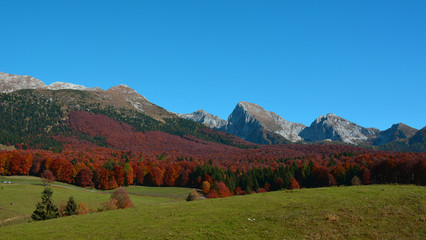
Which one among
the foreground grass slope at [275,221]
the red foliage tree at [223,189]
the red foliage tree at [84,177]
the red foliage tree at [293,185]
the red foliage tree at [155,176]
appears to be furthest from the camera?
the red foliage tree at [155,176]

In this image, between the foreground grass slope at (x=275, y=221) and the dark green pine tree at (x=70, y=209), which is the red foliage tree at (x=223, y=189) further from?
the foreground grass slope at (x=275, y=221)

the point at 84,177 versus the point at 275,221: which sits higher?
the point at 275,221

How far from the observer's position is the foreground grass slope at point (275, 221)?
88.0ft

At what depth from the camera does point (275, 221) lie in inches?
1182

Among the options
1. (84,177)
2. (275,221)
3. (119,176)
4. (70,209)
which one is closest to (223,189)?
(119,176)

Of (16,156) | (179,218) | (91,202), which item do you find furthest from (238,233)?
(16,156)

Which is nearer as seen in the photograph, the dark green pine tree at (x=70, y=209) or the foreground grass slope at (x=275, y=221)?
the foreground grass slope at (x=275, y=221)

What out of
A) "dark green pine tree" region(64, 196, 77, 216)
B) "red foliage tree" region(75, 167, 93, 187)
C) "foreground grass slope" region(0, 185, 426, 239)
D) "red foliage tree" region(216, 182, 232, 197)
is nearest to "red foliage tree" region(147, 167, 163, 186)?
"red foliage tree" region(75, 167, 93, 187)

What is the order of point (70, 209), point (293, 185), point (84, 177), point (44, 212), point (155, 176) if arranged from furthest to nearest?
1. point (155, 176)
2. point (293, 185)
3. point (84, 177)
4. point (70, 209)
5. point (44, 212)

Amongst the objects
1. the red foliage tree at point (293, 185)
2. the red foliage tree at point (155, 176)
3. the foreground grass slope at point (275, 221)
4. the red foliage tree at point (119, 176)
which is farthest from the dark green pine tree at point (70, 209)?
the red foliage tree at point (293, 185)

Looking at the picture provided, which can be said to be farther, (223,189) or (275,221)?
(223,189)

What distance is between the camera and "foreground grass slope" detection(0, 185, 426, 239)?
88.0 ft

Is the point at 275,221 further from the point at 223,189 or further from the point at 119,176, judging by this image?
the point at 119,176

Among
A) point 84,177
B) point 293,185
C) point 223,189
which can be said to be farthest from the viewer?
point 293,185
